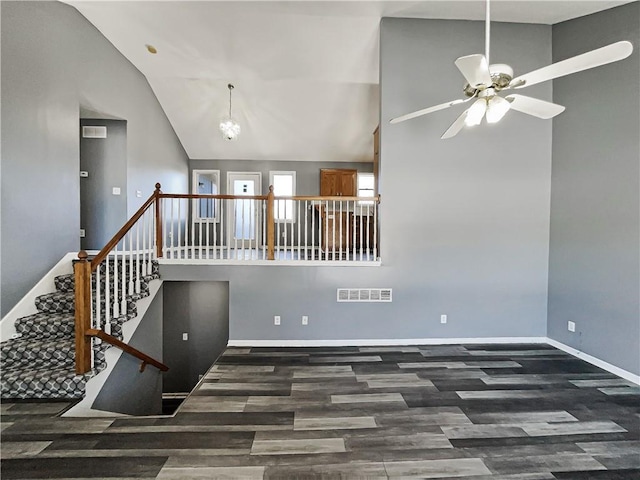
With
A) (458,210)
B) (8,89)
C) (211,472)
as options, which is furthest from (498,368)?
(8,89)

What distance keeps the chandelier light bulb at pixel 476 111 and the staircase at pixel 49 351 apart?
146 inches

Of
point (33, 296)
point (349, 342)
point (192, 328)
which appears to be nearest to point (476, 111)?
point (349, 342)

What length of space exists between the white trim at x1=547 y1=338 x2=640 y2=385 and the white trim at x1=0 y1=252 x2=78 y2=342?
652cm

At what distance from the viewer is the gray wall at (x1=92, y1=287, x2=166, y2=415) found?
3.63 meters

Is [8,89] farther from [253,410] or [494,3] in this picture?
[494,3]

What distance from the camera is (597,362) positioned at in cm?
366

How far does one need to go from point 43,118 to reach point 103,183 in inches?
64.6

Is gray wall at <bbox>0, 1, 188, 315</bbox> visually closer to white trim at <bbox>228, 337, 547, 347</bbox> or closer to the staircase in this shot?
the staircase

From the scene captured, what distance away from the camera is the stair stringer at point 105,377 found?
2.85 meters

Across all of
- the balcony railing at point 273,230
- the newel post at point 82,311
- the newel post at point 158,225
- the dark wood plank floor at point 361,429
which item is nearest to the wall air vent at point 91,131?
the balcony railing at point 273,230

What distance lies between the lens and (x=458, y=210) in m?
4.34

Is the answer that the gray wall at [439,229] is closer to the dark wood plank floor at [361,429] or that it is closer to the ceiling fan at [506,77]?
the dark wood plank floor at [361,429]

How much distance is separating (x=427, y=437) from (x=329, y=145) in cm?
663

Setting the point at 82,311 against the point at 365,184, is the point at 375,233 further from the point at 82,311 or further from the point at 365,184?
the point at 365,184
